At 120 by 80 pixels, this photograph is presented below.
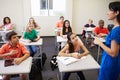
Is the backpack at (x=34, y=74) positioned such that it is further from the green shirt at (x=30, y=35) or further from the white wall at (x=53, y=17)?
the white wall at (x=53, y=17)

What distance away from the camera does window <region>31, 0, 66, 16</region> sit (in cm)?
747

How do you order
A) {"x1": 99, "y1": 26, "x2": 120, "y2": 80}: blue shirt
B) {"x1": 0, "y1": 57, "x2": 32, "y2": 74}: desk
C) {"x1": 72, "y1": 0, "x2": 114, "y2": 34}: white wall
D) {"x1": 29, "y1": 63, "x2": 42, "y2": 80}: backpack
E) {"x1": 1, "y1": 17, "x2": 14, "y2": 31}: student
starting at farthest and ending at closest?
{"x1": 72, "y1": 0, "x2": 114, "y2": 34}: white wall < {"x1": 1, "y1": 17, "x2": 14, "y2": 31}: student < {"x1": 29, "y1": 63, "x2": 42, "y2": 80}: backpack < {"x1": 0, "y1": 57, "x2": 32, "y2": 74}: desk < {"x1": 99, "y1": 26, "x2": 120, "y2": 80}: blue shirt

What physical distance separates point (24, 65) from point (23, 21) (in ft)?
17.2

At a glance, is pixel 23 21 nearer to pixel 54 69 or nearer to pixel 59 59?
pixel 54 69

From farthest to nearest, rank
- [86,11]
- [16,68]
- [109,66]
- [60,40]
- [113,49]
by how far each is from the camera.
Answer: [86,11] < [60,40] < [16,68] < [109,66] < [113,49]

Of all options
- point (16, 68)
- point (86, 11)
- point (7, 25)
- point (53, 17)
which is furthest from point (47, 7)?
point (16, 68)

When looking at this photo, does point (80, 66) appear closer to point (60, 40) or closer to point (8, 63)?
point (8, 63)

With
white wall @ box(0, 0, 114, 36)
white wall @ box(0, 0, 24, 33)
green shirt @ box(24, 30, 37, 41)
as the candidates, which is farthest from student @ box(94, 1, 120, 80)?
white wall @ box(0, 0, 24, 33)

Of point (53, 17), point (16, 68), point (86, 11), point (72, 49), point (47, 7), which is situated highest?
point (47, 7)

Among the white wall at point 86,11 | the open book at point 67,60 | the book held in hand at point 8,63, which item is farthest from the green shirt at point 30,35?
the white wall at point 86,11

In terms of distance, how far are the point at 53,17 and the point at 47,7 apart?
0.54 m

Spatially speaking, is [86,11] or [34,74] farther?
[86,11]

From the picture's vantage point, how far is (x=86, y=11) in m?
7.76

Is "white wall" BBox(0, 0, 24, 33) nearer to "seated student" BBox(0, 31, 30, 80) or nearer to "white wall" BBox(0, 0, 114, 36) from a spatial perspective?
"white wall" BBox(0, 0, 114, 36)
